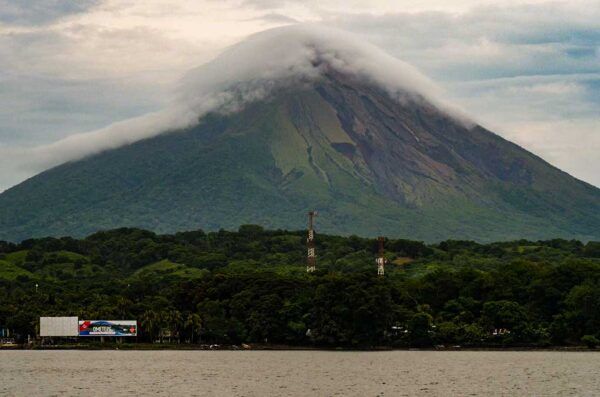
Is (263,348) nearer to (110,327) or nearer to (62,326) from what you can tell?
(110,327)

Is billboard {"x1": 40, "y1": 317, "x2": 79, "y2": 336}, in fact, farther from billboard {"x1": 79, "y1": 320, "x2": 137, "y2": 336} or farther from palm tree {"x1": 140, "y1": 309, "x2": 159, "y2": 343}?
palm tree {"x1": 140, "y1": 309, "x2": 159, "y2": 343}

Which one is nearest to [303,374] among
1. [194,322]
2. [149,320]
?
[194,322]

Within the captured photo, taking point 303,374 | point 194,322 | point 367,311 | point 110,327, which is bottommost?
point 303,374

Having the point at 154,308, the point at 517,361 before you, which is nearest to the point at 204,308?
the point at 154,308

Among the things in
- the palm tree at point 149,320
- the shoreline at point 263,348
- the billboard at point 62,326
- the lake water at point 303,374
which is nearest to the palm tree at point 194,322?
the shoreline at point 263,348

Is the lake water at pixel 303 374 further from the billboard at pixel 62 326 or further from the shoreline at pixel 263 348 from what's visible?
the billboard at pixel 62 326
